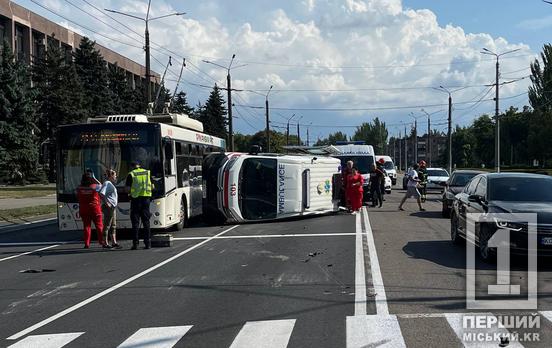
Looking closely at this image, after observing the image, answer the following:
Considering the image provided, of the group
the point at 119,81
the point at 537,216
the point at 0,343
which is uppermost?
the point at 119,81

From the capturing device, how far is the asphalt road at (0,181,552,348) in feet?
20.1

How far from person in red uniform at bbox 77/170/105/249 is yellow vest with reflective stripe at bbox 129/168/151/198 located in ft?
3.16

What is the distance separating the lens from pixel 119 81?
63.8 m

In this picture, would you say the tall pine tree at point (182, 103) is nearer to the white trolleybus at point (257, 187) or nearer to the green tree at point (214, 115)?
the green tree at point (214, 115)

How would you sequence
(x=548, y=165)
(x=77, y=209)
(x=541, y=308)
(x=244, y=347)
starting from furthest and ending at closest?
1. (x=548, y=165)
2. (x=77, y=209)
3. (x=541, y=308)
4. (x=244, y=347)

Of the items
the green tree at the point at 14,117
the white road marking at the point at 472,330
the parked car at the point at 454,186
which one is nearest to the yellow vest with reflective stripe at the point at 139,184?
the white road marking at the point at 472,330

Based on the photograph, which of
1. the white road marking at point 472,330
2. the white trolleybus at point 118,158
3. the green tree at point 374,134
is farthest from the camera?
the green tree at point 374,134

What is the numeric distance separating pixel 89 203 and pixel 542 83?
300ft

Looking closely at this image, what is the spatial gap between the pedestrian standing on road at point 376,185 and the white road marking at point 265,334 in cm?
1651

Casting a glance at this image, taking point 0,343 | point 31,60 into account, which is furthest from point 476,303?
point 31,60

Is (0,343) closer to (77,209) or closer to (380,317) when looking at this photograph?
(380,317)

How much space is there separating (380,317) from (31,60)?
5757cm

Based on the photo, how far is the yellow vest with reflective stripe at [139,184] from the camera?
13.4m

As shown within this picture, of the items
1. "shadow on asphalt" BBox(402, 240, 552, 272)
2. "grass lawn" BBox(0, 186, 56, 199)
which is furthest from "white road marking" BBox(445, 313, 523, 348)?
"grass lawn" BBox(0, 186, 56, 199)
